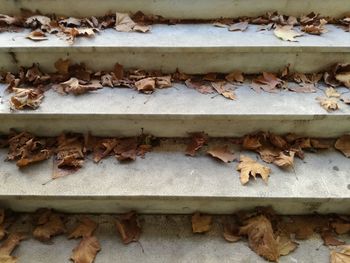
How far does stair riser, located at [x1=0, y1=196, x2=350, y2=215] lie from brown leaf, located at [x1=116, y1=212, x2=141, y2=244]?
4cm

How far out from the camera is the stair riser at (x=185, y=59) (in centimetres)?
221

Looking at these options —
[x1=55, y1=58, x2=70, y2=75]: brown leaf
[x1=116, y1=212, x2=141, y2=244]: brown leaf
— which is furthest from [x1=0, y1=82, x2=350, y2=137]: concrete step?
[x1=116, y1=212, x2=141, y2=244]: brown leaf

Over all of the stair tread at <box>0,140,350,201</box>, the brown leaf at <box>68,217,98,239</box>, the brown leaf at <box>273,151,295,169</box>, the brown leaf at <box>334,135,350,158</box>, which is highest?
the brown leaf at <box>334,135,350,158</box>

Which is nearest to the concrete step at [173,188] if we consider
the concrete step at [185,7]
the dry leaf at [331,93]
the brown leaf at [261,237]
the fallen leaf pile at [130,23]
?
the brown leaf at [261,237]

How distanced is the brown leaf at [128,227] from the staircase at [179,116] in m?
0.07

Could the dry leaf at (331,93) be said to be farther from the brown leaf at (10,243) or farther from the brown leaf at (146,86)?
the brown leaf at (10,243)

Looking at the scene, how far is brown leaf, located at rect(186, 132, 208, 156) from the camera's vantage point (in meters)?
2.06

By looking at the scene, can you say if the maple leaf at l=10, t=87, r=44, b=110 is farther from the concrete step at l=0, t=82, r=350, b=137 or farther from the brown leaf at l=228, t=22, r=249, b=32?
the brown leaf at l=228, t=22, r=249, b=32

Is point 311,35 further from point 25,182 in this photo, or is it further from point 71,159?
point 25,182

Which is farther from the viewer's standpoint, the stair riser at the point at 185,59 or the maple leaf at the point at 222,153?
the stair riser at the point at 185,59

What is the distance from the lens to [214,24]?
252 cm

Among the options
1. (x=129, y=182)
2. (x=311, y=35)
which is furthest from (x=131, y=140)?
(x=311, y=35)

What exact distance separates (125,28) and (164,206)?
55.1 inches

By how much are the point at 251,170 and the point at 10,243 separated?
1500 millimetres
